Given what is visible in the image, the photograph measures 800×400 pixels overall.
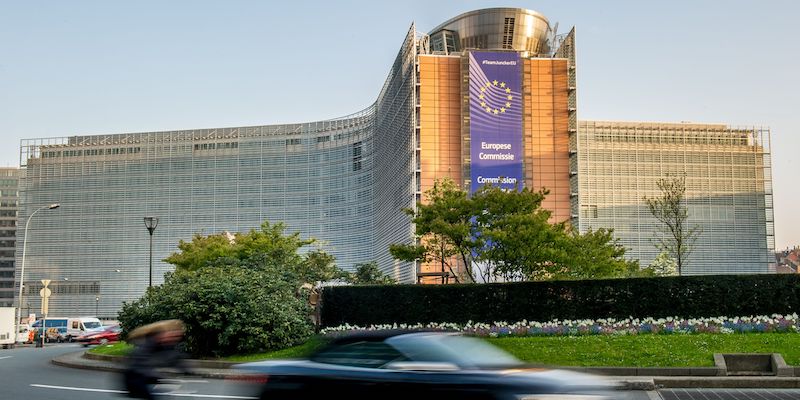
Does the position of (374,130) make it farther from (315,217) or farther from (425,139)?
(425,139)

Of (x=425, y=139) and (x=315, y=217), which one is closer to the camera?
(x=425, y=139)

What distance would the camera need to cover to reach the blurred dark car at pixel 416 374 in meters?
8.58

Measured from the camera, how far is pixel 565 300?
86.2 ft

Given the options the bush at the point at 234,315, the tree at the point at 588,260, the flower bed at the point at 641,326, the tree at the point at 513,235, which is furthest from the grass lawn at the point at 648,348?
the tree at the point at 588,260

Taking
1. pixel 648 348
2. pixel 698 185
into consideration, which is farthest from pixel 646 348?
pixel 698 185

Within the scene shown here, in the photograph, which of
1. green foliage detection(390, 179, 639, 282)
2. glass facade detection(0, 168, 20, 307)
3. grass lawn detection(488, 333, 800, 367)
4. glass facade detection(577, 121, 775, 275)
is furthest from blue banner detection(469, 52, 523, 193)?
glass facade detection(0, 168, 20, 307)

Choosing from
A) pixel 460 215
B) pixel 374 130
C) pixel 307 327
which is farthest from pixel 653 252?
pixel 307 327

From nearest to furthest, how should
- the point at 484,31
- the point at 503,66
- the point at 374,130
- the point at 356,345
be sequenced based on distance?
the point at 356,345
the point at 503,66
the point at 484,31
the point at 374,130

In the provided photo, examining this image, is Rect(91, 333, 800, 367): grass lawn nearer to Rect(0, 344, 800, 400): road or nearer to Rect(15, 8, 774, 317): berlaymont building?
Rect(0, 344, 800, 400): road

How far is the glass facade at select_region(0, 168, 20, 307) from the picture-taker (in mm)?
164000

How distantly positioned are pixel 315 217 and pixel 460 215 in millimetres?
80409

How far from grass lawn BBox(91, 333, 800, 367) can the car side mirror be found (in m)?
9.24

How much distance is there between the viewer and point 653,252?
12012 centimetres

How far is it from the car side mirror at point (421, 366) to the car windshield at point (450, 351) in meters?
0.04
